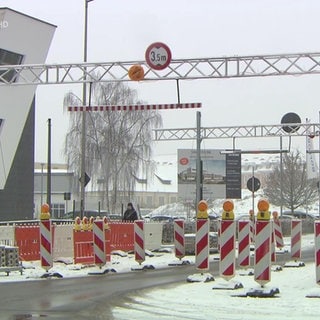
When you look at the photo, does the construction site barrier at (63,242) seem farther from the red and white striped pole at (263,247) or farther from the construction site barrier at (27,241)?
the red and white striped pole at (263,247)

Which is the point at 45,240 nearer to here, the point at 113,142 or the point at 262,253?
the point at 262,253

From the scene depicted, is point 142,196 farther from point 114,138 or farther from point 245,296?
point 245,296

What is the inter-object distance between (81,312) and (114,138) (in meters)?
43.9

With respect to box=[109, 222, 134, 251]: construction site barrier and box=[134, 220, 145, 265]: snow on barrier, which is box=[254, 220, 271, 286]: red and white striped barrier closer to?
box=[134, 220, 145, 265]: snow on barrier

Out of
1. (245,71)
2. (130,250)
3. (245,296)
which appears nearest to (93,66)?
(245,71)

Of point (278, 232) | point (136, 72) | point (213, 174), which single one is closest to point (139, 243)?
point (136, 72)

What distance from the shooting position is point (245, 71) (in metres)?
21.8

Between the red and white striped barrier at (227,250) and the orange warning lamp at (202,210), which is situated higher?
the orange warning lamp at (202,210)

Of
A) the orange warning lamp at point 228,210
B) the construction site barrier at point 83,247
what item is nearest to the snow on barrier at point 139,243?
the construction site barrier at point 83,247

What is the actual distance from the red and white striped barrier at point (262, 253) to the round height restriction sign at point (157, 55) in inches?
335

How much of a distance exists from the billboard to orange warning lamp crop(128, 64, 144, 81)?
65.7 feet

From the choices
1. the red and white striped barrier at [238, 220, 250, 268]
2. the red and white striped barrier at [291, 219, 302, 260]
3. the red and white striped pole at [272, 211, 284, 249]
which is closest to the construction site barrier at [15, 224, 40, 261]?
the red and white striped barrier at [238, 220, 250, 268]

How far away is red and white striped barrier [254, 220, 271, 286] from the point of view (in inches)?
522

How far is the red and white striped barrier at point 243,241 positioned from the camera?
15.4 metres
